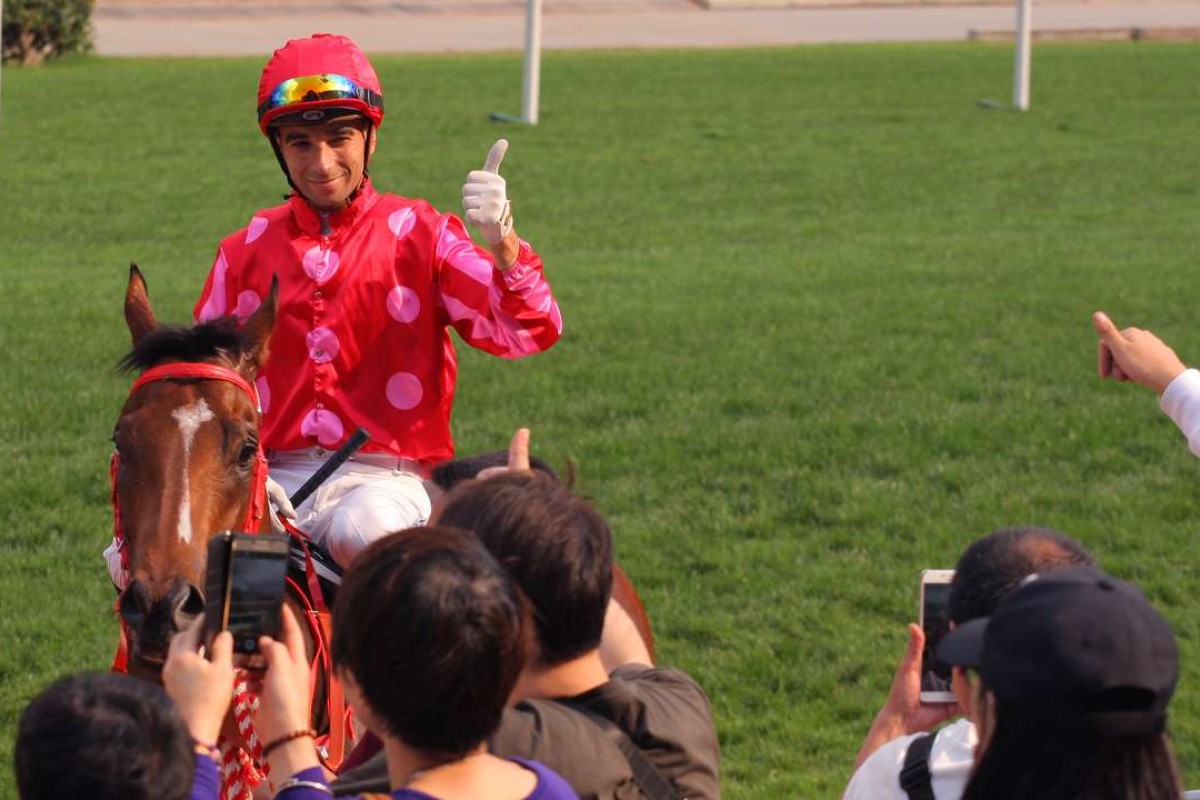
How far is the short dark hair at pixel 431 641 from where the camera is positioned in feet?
8.73

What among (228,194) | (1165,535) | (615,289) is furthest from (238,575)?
(228,194)

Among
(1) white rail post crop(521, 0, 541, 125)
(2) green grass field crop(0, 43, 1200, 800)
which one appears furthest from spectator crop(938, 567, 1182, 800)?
(1) white rail post crop(521, 0, 541, 125)

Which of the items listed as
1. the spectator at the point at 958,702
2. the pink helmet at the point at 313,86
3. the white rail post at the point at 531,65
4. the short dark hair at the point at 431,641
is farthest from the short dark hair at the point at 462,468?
the white rail post at the point at 531,65

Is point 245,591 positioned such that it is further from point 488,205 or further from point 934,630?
point 488,205

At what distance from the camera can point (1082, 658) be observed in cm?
243

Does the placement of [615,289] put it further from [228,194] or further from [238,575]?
[238,575]

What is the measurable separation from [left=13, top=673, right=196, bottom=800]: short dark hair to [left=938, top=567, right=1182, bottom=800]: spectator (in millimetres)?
1020

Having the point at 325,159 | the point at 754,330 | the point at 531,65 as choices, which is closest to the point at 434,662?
the point at 325,159

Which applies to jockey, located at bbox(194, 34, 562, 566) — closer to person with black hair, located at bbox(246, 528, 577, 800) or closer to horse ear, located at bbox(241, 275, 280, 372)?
horse ear, located at bbox(241, 275, 280, 372)

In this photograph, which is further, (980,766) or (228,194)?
(228,194)

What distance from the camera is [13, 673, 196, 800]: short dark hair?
2.49 metres

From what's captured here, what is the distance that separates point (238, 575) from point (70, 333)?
868 centimetres

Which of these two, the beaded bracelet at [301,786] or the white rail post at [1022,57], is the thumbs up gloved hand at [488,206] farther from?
the white rail post at [1022,57]

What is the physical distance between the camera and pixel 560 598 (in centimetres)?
301
